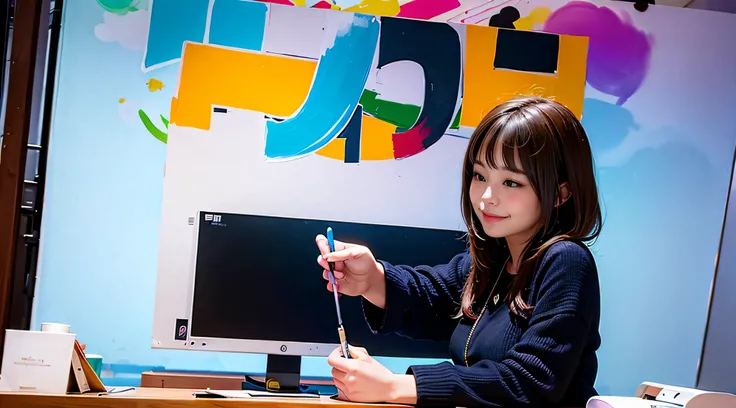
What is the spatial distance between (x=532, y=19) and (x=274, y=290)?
1.43 m

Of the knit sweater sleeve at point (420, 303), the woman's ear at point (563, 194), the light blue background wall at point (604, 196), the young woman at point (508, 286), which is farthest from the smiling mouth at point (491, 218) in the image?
the light blue background wall at point (604, 196)

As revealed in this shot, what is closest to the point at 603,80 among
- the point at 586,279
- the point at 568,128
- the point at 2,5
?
the point at 568,128

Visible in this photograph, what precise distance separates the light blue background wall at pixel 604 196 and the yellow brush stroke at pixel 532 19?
53mm

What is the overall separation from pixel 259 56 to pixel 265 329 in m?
0.92

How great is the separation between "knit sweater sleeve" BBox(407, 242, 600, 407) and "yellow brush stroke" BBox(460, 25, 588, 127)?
1.29 m

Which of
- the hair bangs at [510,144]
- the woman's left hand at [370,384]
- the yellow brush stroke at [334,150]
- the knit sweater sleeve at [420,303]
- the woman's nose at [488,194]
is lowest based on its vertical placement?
the woman's left hand at [370,384]

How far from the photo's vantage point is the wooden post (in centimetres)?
154

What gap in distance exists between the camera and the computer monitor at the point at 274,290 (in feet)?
7.27

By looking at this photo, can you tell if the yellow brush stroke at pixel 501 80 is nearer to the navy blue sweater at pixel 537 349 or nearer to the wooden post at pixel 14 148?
the navy blue sweater at pixel 537 349

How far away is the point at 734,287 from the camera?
8.73ft

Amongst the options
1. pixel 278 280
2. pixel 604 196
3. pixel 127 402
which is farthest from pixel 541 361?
pixel 604 196

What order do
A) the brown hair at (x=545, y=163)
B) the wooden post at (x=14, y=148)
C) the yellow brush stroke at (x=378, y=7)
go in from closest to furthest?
the brown hair at (x=545, y=163) < the wooden post at (x=14, y=148) < the yellow brush stroke at (x=378, y=7)

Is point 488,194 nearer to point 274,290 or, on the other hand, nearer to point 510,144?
point 510,144

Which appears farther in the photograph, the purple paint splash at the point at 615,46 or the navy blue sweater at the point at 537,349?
the purple paint splash at the point at 615,46
